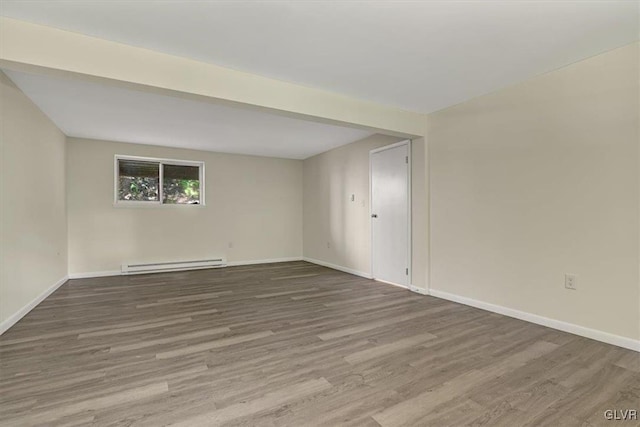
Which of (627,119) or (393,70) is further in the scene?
(393,70)

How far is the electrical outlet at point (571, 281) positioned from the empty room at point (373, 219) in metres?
0.04

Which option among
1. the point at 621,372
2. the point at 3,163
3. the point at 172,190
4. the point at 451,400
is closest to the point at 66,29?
the point at 3,163

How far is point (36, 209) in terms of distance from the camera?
3.52 m

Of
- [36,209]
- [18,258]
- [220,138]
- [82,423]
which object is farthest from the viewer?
[220,138]

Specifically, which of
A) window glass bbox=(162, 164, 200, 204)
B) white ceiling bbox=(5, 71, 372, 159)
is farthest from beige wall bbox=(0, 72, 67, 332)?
window glass bbox=(162, 164, 200, 204)

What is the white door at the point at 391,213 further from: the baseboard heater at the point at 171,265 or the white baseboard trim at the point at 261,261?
the baseboard heater at the point at 171,265

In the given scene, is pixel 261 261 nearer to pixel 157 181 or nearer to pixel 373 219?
pixel 157 181

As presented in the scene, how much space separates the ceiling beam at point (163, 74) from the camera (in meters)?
2.13

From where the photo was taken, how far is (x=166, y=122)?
4238mm

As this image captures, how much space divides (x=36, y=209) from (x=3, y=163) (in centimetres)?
97

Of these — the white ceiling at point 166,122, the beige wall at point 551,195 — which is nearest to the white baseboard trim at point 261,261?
the white ceiling at point 166,122

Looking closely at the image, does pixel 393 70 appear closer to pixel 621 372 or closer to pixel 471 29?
pixel 471 29

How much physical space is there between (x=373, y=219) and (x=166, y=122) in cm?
334

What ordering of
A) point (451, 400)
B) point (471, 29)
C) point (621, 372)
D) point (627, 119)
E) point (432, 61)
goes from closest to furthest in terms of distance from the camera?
point (451, 400)
point (621, 372)
point (471, 29)
point (627, 119)
point (432, 61)
